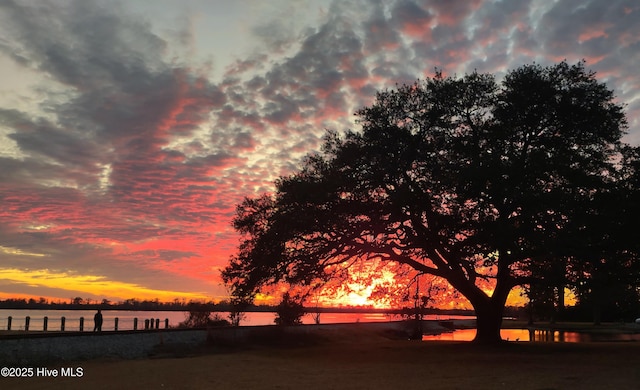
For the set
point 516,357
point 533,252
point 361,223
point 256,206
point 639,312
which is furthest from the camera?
point 639,312

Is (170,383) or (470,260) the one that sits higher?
(470,260)

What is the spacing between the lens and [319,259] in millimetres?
31391

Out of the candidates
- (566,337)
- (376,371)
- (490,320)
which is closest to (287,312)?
(490,320)

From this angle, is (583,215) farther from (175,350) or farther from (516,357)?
(175,350)

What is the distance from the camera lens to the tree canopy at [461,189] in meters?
25.6

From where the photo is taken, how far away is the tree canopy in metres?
25.6

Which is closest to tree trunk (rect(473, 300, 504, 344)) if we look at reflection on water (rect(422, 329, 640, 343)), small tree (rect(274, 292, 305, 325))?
reflection on water (rect(422, 329, 640, 343))

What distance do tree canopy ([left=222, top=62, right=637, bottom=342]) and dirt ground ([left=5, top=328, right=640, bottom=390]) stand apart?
201 inches

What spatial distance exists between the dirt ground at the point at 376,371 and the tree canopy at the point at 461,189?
16.7 ft

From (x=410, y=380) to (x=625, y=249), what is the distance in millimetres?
17347

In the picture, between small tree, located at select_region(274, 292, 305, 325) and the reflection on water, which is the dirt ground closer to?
the reflection on water

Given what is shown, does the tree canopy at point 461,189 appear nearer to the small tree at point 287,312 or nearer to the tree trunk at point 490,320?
the tree trunk at point 490,320

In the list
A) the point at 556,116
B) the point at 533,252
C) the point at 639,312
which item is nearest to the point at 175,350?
the point at 533,252

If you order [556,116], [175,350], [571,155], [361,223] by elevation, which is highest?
[556,116]
